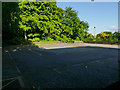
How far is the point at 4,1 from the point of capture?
63.0 ft

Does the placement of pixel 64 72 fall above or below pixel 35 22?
below

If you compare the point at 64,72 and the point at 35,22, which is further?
the point at 35,22

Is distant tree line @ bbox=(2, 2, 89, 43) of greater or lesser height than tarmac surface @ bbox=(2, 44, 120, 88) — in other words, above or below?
above

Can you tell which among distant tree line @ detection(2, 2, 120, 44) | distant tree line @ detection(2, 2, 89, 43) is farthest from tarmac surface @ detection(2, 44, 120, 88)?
distant tree line @ detection(2, 2, 89, 43)

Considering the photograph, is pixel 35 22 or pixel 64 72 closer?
pixel 64 72

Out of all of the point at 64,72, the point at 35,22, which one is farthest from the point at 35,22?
the point at 64,72

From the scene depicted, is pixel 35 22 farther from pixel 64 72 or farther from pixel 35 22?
pixel 64 72

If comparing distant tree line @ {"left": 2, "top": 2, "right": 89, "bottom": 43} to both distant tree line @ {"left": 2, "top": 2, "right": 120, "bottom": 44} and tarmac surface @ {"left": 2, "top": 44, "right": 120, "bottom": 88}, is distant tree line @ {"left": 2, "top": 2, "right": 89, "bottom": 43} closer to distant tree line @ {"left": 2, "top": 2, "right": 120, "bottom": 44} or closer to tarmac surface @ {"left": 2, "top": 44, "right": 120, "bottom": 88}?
distant tree line @ {"left": 2, "top": 2, "right": 120, "bottom": 44}

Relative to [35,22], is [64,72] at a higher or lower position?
lower

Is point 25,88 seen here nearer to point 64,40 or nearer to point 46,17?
point 46,17

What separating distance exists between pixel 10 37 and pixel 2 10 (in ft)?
18.7

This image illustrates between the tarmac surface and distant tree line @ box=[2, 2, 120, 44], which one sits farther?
distant tree line @ box=[2, 2, 120, 44]

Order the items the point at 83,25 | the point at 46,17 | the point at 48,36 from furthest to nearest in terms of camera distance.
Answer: the point at 83,25, the point at 48,36, the point at 46,17

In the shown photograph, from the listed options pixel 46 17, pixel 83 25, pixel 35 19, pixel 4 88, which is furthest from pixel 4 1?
pixel 83 25
